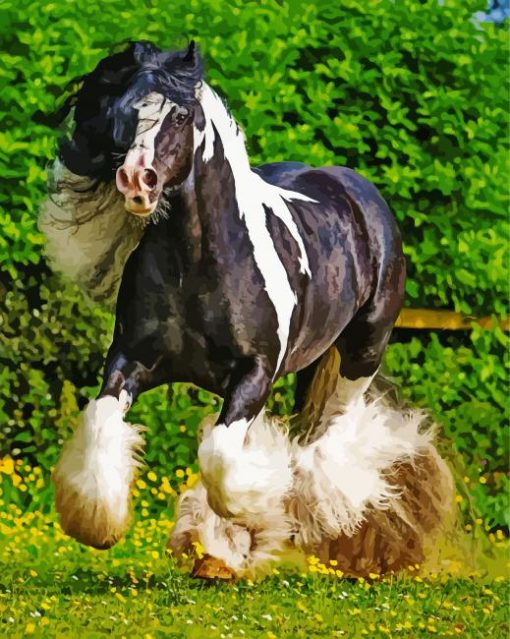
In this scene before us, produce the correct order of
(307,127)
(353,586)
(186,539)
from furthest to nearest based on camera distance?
(307,127) → (353,586) → (186,539)

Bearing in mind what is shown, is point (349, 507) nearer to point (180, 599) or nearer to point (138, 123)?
point (180, 599)

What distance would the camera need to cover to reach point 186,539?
4.13 meters

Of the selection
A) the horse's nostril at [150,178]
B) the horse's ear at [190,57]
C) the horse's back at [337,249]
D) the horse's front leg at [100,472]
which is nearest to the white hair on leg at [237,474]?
the horse's front leg at [100,472]

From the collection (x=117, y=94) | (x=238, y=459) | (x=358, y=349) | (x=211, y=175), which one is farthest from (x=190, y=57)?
(x=358, y=349)

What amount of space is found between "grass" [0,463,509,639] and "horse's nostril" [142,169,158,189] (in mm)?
1344

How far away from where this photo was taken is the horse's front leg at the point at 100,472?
131 inches

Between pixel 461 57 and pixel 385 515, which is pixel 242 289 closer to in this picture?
pixel 385 515

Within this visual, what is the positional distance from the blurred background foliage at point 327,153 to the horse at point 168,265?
112cm

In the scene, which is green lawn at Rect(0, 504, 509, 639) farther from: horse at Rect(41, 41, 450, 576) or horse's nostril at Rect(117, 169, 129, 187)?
horse's nostril at Rect(117, 169, 129, 187)

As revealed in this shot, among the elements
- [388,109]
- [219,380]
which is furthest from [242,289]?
[388,109]

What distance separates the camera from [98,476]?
331 centimetres

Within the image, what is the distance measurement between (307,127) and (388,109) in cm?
39

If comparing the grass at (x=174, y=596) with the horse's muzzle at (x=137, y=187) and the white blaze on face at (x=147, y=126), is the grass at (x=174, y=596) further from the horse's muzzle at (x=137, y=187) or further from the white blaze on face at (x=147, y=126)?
the white blaze on face at (x=147, y=126)

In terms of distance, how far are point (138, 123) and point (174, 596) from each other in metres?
1.57
